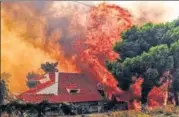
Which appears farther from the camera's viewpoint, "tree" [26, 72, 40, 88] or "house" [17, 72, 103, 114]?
"tree" [26, 72, 40, 88]

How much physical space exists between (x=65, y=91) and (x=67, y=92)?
4.1 inches

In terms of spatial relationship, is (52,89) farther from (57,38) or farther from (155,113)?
(155,113)

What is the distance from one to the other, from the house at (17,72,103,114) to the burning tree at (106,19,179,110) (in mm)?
1025

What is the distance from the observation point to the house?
983 cm

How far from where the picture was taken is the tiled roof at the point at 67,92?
9.88 meters

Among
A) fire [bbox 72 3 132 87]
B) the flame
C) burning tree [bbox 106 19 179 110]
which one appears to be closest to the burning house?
the flame

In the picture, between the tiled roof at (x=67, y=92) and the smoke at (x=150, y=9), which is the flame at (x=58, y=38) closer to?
the tiled roof at (x=67, y=92)

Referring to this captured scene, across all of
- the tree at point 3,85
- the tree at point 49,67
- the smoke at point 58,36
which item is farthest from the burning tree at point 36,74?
the tree at point 3,85

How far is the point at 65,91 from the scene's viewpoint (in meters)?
9.92

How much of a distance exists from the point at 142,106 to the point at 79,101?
2.24 meters

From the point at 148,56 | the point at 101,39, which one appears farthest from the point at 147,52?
the point at 101,39

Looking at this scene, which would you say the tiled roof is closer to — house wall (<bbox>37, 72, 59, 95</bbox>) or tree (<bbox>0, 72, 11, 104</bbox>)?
house wall (<bbox>37, 72, 59, 95</bbox>)

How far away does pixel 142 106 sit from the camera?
10883mm

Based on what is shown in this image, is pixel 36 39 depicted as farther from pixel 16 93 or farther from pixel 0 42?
pixel 16 93
